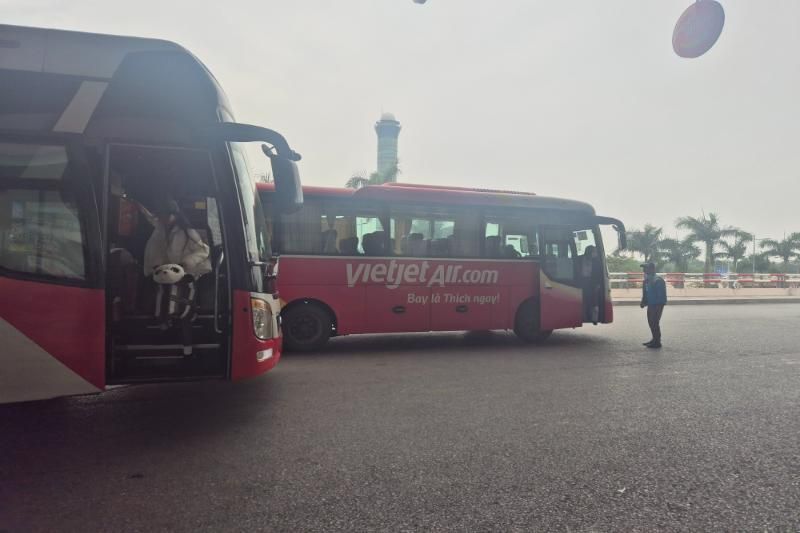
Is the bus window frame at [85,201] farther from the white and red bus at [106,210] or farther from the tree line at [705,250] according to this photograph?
the tree line at [705,250]

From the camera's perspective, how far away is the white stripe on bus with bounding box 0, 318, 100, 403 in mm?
3645

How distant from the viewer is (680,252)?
120 feet

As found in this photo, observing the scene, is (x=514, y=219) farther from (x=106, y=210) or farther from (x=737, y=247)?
(x=737, y=247)

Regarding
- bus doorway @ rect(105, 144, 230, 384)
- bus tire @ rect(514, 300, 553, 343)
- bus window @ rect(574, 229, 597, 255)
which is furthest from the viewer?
bus window @ rect(574, 229, 597, 255)

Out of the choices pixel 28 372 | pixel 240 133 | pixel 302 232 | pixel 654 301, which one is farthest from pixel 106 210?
pixel 654 301

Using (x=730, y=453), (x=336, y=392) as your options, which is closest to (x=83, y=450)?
(x=336, y=392)

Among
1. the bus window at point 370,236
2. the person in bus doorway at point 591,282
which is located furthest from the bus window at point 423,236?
the person in bus doorway at point 591,282

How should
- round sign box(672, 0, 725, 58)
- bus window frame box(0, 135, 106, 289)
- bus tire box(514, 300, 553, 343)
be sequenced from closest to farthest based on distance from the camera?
1. round sign box(672, 0, 725, 58)
2. bus window frame box(0, 135, 106, 289)
3. bus tire box(514, 300, 553, 343)

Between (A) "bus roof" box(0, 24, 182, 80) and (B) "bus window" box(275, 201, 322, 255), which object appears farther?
(B) "bus window" box(275, 201, 322, 255)

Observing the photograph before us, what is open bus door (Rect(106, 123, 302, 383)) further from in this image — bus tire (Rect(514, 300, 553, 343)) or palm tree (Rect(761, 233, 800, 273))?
palm tree (Rect(761, 233, 800, 273))

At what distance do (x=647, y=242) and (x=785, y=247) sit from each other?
1095 cm

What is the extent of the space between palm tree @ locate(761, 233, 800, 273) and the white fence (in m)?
11.0

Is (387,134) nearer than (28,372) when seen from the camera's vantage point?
No

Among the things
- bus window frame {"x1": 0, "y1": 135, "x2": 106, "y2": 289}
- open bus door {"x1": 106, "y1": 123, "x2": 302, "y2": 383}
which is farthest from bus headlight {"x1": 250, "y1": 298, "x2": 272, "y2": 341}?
bus window frame {"x1": 0, "y1": 135, "x2": 106, "y2": 289}
